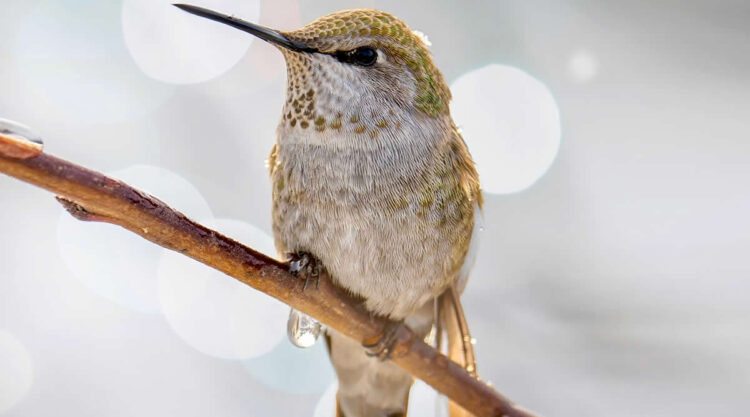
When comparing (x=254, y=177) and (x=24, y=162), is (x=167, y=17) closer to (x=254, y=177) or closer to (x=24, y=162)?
(x=254, y=177)

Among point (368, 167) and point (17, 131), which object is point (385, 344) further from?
point (17, 131)

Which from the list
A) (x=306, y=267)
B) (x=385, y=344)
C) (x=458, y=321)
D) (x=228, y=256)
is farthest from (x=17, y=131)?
(x=458, y=321)

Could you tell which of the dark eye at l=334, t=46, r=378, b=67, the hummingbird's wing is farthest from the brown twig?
the dark eye at l=334, t=46, r=378, b=67

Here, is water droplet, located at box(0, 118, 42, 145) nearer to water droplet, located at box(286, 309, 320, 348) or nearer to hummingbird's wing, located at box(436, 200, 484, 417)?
water droplet, located at box(286, 309, 320, 348)

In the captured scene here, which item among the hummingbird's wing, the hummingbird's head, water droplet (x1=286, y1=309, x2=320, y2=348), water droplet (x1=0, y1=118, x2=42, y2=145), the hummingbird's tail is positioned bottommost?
water droplet (x1=0, y1=118, x2=42, y2=145)

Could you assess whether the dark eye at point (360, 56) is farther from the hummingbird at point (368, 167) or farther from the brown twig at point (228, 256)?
the brown twig at point (228, 256)

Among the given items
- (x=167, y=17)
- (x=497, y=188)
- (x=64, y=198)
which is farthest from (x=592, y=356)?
(x=64, y=198)
